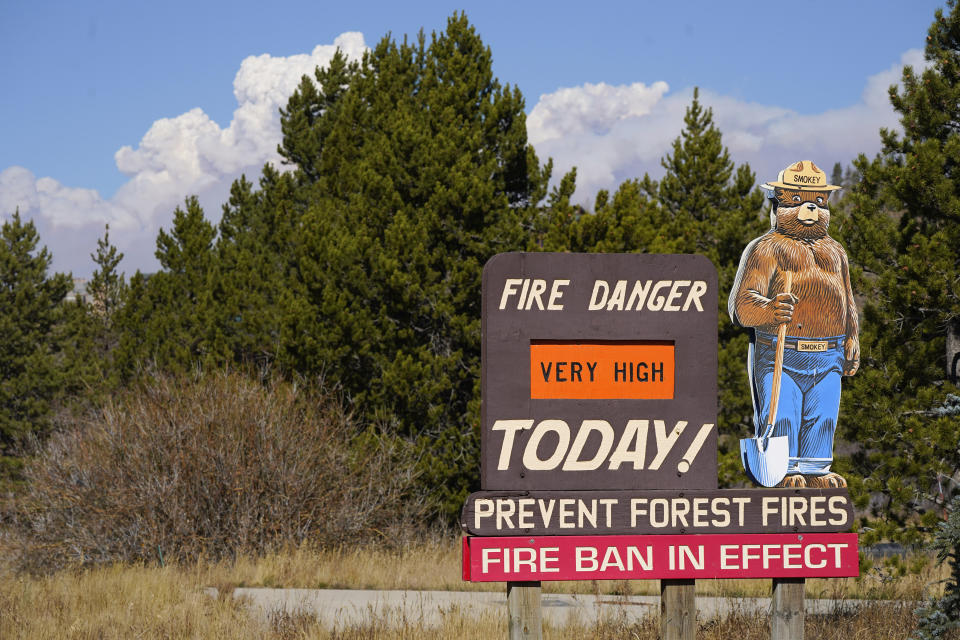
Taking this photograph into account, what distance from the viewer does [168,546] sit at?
1341 cm

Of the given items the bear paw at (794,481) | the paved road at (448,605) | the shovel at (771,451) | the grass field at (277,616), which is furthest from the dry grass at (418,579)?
the bear paw at (794,481)

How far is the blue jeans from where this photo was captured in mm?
7785

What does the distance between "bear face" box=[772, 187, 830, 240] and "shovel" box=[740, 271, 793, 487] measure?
3.16ft

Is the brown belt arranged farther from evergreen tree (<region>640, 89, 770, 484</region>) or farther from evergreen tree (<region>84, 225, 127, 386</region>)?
evergreen tree (<region>84, 225, 127, 386</region>)

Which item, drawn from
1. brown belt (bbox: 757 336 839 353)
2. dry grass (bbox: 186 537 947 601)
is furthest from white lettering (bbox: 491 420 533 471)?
dry grass (bbox: 186 537 947 601)

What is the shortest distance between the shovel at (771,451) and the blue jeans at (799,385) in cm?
4

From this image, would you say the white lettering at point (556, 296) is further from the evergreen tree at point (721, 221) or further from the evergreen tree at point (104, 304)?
the evergreen tree at point (104, 304)

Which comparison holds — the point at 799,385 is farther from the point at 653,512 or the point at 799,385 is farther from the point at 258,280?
the point at 258,280

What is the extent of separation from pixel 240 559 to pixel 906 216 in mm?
9757

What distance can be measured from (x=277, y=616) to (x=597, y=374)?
154 inches

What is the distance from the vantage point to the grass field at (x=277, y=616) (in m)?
7.23

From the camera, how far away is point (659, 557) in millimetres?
5539

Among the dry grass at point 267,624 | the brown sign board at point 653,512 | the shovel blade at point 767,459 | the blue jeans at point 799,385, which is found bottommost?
the dry grass at point 267,624

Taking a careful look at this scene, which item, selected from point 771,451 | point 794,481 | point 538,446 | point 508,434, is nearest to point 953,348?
point 771,451
